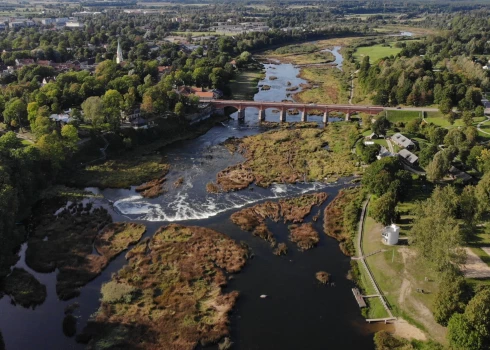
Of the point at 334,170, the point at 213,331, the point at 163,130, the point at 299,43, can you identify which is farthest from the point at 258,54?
the point at 213,331

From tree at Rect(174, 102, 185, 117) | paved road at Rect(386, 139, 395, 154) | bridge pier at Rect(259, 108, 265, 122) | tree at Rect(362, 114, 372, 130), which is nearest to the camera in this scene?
paved road at Rect(386, 139, 395, 154)

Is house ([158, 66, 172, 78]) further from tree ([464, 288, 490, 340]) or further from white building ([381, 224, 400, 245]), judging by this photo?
tree ([464, 288, 490, 340])

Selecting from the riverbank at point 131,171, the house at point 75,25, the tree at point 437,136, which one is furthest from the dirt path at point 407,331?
the house at point 75,25

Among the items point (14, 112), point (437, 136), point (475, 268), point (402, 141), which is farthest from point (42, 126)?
point (437, 136)

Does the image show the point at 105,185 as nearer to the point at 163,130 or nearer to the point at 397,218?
the point at 163,130

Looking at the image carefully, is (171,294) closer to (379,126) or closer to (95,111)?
(95,111)

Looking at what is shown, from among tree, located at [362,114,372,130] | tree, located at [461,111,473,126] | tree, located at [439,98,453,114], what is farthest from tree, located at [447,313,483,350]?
tree, located at [439,98,453,114]
